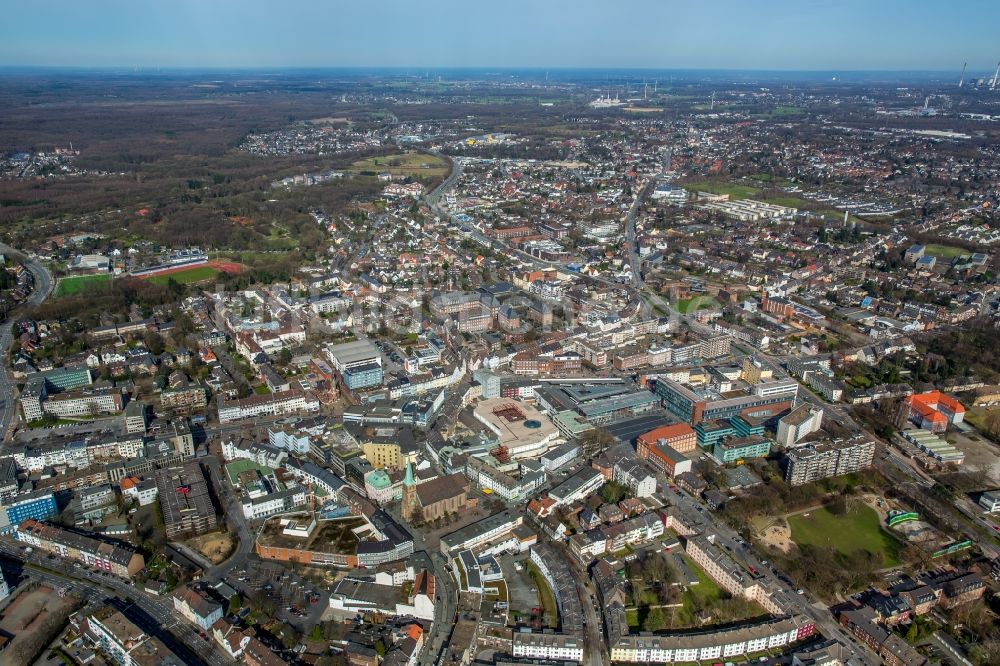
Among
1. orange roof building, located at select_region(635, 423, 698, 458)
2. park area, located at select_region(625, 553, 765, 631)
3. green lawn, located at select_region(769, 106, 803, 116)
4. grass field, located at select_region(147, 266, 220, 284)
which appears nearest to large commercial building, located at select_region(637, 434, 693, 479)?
orange roof building, located at select_region(635, 423, 698, 458)

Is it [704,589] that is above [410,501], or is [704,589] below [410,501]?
below

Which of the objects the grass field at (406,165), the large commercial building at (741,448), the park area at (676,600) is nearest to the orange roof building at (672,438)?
the large commercial building at (741,448)

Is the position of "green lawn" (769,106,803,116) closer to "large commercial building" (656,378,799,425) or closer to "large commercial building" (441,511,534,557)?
"large commercial building" (656,378,799,425)

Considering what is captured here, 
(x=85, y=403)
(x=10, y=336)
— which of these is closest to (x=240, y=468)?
(x=85, y=403)

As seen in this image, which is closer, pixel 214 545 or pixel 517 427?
pixel 214 545

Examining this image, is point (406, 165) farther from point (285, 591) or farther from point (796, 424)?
point (285, 591)

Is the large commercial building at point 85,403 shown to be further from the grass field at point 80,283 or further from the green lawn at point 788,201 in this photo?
the green lawn at point 788,201

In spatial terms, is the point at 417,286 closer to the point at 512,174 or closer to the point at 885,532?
the point at 885,532

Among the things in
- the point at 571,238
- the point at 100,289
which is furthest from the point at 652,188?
the point at 100,289
